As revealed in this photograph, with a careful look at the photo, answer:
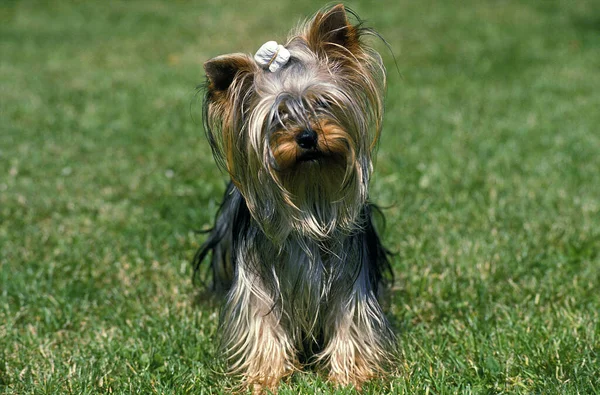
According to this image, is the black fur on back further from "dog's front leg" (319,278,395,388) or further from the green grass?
the green grass

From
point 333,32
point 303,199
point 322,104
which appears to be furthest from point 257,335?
point 333,32

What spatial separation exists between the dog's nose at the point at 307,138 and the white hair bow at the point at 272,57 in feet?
1.19

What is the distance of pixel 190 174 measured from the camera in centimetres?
732

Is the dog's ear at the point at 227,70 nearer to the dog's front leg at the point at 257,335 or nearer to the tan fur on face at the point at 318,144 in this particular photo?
the tan fur on face at the point at 318,144

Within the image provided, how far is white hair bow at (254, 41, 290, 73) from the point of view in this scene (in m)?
3.31

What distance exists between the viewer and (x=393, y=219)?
610cm

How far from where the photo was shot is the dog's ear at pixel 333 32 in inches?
129

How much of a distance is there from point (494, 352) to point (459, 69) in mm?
8451

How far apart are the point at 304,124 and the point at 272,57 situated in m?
0.38

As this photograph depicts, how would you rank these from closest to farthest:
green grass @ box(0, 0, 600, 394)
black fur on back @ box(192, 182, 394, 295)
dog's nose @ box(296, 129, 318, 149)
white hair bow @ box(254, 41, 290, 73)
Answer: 1. dog's nose @ box(296, 129, 318, 149)
2. white hair bow @ box(254, 41, 290, 73)
3. black fur on back @ box(192, 182, 394, 295)
4. green grass @ box(0, 0, 600, 394)

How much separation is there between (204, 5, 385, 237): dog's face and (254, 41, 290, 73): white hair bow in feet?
0.08

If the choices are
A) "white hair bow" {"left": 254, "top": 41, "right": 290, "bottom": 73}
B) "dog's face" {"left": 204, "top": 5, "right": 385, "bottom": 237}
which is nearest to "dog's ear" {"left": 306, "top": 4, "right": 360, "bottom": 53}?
"dog's face" {"left": 204, "top": 5, "right": 385, "bottom": 237}

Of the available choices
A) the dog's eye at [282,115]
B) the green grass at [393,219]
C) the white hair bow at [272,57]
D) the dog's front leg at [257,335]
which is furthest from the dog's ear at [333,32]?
the green grass at [393,219]

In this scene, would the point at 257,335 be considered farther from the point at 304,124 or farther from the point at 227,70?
the point at 227,70
